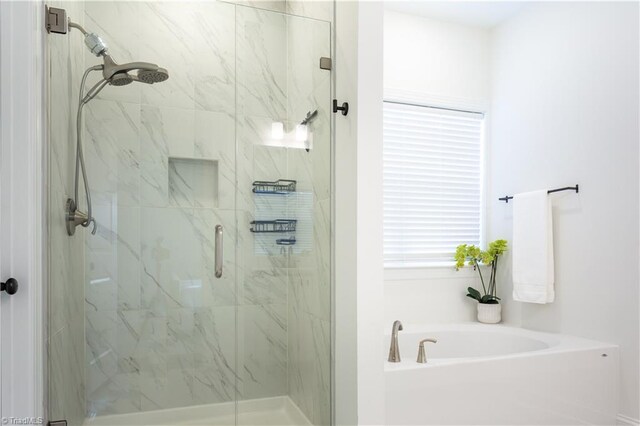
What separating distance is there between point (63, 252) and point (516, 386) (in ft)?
7.24

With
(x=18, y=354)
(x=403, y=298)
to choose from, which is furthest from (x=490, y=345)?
(x=18, y=354)

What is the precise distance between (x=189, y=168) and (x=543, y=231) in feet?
7.37

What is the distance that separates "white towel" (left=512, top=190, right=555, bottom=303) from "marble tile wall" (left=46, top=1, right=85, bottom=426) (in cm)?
262

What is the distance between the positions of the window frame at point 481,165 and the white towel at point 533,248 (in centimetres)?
41

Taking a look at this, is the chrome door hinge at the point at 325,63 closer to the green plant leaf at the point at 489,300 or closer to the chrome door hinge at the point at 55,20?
the chrome door hinge at the point at 55,20

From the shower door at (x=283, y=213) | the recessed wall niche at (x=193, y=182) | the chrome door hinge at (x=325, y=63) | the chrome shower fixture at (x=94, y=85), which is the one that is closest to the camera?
the chrome shower fixture at (x=94, y=85)

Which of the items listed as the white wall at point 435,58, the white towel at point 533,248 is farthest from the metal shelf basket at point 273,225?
the white towel at point 533,248

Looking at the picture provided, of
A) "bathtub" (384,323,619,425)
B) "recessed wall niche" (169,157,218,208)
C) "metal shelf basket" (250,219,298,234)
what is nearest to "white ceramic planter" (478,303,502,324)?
"bathtub" (384,323,619,425)

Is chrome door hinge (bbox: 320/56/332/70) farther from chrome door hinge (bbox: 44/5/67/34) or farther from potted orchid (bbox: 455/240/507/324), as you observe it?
potted orchid (bbox: 455/240/507/324)

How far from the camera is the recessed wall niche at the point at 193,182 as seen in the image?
1.98 metres

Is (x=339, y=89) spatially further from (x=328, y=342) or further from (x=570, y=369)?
(x=570, y=369)

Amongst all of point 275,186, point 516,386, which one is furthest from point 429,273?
point 275,186

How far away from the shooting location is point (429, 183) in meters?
3.48

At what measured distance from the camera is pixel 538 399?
7.99 feet
